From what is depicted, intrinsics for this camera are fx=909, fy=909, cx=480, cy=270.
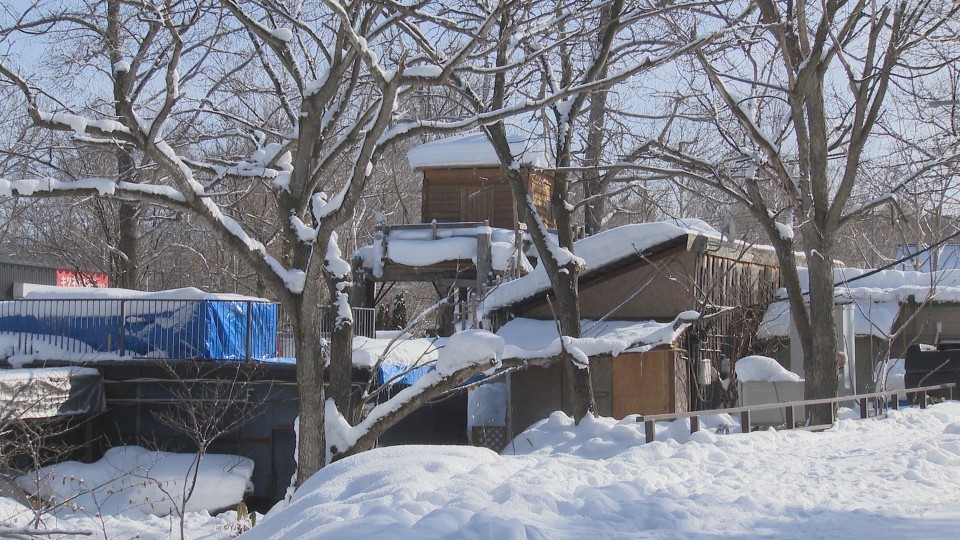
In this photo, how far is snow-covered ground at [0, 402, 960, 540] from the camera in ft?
20.0

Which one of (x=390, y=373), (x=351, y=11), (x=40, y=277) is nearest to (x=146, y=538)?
(x=390, y=373)

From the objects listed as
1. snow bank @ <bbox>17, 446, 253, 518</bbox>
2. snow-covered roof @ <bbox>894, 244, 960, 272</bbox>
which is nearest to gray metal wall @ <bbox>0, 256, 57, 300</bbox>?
snow bank @ <bbox>17, 446, 253, 518</bbox>

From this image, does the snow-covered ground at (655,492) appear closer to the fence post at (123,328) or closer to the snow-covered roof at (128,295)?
the snow-covered roof at (128,295)

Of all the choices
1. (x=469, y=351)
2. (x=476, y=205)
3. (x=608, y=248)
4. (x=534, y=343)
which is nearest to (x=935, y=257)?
(x=608, y=248)

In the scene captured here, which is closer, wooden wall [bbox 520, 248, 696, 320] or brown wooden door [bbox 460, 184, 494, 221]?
wooden wall [bbox 520, 248, 696, 320]

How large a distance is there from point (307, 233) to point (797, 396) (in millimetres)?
8052

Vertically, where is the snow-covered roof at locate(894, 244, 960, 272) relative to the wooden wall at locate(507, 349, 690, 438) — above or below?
above

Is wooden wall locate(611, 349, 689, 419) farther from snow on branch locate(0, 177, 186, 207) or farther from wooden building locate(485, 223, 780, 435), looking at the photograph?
snow on branch locate(0, 177, 186, 207)

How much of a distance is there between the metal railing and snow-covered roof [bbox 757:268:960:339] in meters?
11.7

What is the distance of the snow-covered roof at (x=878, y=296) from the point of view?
20234mm

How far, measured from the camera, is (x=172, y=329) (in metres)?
21.4

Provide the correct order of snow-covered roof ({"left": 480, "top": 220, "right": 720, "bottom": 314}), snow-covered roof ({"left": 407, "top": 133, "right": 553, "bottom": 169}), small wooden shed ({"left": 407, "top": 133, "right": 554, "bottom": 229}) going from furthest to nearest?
small wooden shed ({"left": 407, "top": 133, "right": 554, "bottom": 229}), snow-covered roof ({"left": 407, "top": 133, "right": 553, "bottom": 169}), snow-covered roof ({"left": 480, "top": 220, "right": 720, "bottom": 314})

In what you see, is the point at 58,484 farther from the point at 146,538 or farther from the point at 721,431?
the point at 721,431

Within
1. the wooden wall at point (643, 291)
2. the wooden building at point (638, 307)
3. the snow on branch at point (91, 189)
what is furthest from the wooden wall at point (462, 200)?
the snow on branch at point (91, 189)
